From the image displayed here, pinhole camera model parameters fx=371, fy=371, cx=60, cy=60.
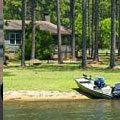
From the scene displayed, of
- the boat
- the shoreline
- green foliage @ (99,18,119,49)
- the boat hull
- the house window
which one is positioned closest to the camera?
the boat

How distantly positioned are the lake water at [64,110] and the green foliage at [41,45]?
1322 inches

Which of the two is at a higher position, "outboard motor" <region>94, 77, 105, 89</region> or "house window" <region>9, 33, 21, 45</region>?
"house window" <region>9, 33, 21, 45</region>

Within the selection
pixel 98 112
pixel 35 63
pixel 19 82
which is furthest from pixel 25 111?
pixel 35 63

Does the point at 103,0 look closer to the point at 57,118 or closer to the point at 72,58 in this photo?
the point at 72,58

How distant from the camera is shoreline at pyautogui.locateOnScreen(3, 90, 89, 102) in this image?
732 inches

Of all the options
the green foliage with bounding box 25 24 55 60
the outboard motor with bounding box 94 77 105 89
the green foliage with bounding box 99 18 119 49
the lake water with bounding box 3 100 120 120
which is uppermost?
the green foliage with bounding box 99 18 119 49

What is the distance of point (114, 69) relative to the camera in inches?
1278

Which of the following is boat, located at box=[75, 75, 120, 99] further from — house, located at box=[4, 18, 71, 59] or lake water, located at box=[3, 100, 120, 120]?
house, located at box=[4, 18, 71, 59]

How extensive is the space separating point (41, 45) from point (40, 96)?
33361 millimetres

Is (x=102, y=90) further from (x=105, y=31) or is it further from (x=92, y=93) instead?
(x=105, y=31)

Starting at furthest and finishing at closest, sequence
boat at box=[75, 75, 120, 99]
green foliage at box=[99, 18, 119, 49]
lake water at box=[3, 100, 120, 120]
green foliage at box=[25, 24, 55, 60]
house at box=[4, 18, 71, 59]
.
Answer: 1. green foliage at box=[99, 18, 119, 49]
2. house at box=[4, 18, 71, 59]
3. green foliage at box=[25, 24, 55, 60]
4. boat at box=[75, 75, 120, 99]
5. lake water at box=[3, 100, 120, 120]

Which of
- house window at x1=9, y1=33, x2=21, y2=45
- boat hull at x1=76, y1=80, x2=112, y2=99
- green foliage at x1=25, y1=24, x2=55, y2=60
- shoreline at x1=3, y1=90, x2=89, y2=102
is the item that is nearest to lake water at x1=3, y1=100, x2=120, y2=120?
boat hull at x1=76, y1=80, x2=112, y2=99

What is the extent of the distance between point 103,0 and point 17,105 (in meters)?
62.6

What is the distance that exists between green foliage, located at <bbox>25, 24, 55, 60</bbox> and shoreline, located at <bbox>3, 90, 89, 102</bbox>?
31.8 m
